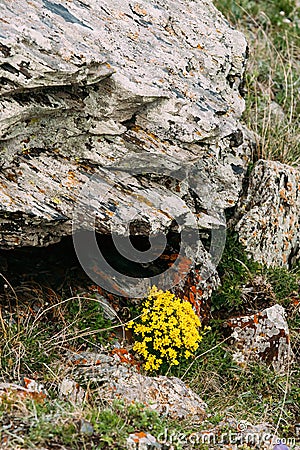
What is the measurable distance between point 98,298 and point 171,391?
1.05 m

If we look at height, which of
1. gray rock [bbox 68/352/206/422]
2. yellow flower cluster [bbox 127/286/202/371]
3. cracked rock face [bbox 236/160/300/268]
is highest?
cracked rock face [bbox 236/160/300/268]

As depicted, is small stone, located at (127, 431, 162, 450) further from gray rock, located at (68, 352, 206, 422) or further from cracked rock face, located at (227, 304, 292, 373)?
cracked rock face, located at (227, 304, 292, 373)

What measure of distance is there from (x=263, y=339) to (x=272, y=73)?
4266 mm

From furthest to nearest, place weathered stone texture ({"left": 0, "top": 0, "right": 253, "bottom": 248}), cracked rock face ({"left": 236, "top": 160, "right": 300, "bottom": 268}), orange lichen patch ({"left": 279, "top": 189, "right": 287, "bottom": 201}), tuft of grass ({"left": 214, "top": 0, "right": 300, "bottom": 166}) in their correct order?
tuft of grass ({"left": 214, "top": 0, "right": 300, "bottom": 166}), orange lichen patch ({"left": 279, "top": 189, "right": 287, "bottom": 201}), cracked rock face ({"left": 236, "top": 160, "right": 300, "bottom": 268}), weathered stone texture ({"left": 0, "top": 0, "right": 253, "bottom": 248})

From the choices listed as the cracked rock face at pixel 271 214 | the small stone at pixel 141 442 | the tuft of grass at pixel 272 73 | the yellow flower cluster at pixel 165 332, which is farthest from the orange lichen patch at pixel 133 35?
the small stone at pixel 141 442

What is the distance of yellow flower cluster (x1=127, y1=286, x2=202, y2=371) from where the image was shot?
4859 millimetres

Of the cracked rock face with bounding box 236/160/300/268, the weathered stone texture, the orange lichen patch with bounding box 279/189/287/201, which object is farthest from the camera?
the orange lichen patch with bounding box 279/189/287/201

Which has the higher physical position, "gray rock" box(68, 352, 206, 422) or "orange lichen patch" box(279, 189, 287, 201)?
"orange lichen patch" box(279, 189, 287, 201)

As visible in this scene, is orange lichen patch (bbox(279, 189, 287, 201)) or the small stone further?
orange lichen patch (bbox(279, 189, 287, 201))

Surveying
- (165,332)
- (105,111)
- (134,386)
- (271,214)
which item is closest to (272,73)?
(271,214)

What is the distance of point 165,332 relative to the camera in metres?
4.88

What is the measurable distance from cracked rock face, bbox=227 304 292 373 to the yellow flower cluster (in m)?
0.43

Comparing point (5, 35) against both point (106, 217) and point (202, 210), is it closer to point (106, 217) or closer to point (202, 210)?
point (106, 217)

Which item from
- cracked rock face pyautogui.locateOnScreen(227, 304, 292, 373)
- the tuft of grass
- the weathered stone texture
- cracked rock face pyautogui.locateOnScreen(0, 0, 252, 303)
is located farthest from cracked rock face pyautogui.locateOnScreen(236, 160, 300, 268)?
the weathered stone texture
